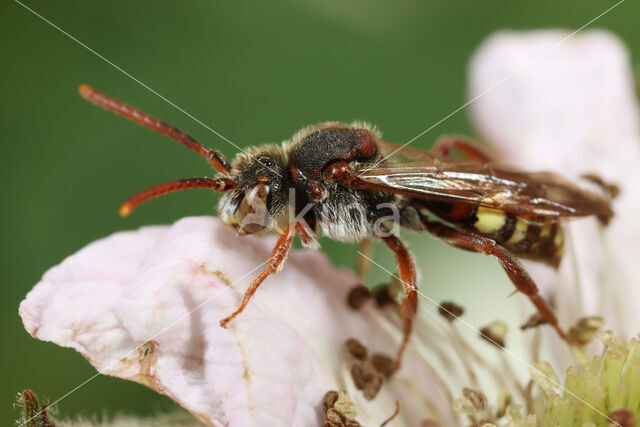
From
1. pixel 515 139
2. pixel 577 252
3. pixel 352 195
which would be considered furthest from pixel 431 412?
pixel 515 139

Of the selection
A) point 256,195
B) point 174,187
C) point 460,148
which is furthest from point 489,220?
point 174,187

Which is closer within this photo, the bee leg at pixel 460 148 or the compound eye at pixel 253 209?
the compound eye at pixel 253 209

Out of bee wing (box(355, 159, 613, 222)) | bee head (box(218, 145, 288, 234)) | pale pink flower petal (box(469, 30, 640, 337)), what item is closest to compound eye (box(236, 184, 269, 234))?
bee head (box(218, 145, 288, 234))

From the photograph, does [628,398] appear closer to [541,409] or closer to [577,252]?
[541,409]

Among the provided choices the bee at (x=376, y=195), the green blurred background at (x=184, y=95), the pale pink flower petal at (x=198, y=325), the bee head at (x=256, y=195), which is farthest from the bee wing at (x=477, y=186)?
the green blurred background at (x=184, y=95)

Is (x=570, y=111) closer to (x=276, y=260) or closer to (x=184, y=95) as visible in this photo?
(x=184, y=95)

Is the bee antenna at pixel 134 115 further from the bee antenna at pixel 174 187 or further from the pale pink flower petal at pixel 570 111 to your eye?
the pale pink flower petal at pixel 570 111
